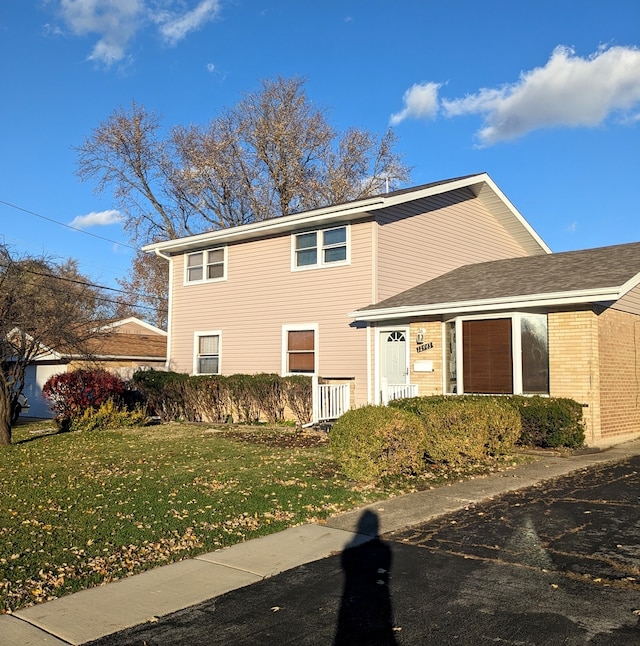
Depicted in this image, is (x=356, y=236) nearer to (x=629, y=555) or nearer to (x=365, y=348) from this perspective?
(x=365, y=348)

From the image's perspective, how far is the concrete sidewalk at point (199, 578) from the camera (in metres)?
4.73

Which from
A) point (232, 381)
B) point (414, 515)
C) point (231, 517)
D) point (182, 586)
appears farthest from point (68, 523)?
point (232, 381)

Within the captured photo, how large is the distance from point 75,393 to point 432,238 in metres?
10.7

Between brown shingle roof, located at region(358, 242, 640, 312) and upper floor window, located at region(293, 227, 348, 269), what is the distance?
195 centimetres

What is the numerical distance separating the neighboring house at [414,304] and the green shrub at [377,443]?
5.41 metres

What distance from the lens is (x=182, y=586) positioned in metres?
5.56

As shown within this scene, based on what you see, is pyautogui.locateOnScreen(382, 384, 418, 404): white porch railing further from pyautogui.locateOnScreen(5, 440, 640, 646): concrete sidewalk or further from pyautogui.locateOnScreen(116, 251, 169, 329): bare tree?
pyautogui.locateOnScreen(116, 251, 169, 329): bare tree

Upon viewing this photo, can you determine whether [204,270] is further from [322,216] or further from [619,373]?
[619,373]

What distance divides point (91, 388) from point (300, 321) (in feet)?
19.4

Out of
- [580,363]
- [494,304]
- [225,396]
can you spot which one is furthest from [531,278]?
[225,396]

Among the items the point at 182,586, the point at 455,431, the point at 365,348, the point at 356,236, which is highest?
the point at 356,236

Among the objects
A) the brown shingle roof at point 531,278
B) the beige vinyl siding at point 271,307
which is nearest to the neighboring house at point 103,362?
the beige vinyl siding at point 271,307

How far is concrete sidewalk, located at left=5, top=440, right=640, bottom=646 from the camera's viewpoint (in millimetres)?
4727

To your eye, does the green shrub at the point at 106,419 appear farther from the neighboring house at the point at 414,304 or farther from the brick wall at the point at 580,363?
the brick wall at the point at 580,363
